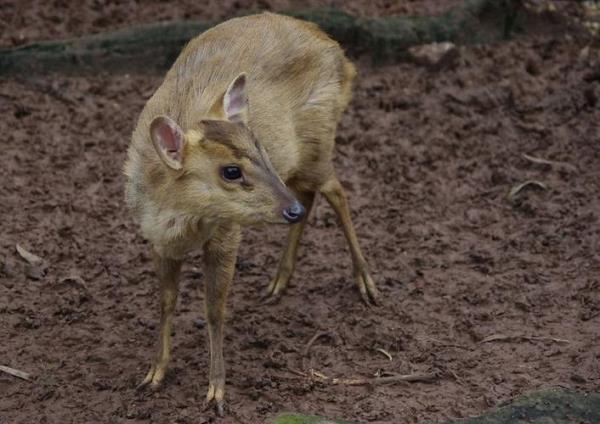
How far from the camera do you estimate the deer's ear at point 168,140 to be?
5168mm

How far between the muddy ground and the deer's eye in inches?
49.1

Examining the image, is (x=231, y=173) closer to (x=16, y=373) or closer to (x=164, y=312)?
(x=164, y=312)

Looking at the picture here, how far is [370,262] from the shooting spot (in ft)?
23.7

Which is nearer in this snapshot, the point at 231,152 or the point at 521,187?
the point at 231,152

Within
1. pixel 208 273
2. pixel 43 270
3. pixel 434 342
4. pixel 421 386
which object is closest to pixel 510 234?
pixel 434 342

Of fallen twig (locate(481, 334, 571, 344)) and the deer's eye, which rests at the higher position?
the deer's eye

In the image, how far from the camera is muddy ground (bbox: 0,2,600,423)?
5809 millimetres

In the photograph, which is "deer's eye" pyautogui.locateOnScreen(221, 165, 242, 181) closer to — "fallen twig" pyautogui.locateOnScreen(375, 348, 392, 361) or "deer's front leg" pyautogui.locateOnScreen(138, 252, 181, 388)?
"deer's front leg" pyautogui.locateOnScreen(138, 252, 181, 388)

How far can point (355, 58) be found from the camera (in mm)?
9375

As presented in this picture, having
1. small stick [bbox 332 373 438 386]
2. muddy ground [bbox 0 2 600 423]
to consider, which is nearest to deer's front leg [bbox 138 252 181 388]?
muddy ground [bbox 0 2 600 423]

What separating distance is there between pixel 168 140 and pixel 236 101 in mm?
492

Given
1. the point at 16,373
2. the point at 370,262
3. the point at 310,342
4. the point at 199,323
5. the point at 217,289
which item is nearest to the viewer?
the point at 217,289

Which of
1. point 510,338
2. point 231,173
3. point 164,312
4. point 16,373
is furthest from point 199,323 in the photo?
point 510,338

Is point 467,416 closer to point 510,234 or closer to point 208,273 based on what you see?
point 208,273
